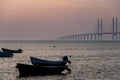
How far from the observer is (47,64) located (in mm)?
45906

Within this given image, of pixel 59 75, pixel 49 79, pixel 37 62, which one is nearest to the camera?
pixel 49 79

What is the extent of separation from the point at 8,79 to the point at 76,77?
6.49m

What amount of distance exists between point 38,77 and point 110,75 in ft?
24.0

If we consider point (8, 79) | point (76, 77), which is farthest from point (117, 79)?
point (8, 79)

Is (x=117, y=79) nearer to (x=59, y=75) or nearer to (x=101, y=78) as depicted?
(x=101, y=78)

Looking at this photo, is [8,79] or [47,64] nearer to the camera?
[8,79]

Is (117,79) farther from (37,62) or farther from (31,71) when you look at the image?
(37,62)

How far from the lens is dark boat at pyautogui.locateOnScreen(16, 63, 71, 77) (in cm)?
4055

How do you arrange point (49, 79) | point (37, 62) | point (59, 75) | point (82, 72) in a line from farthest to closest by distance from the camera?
point (37, 62) < point (82, 72) < point (59, 75) < point (49, 79)

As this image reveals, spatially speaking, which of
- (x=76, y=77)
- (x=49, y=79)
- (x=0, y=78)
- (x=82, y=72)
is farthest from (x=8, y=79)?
(x=82, y=72)

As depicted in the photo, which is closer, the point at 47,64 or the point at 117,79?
the point at 117,79

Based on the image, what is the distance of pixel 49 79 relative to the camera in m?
39.3

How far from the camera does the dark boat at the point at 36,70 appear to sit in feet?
133

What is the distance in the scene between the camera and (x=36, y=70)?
41438 mm
